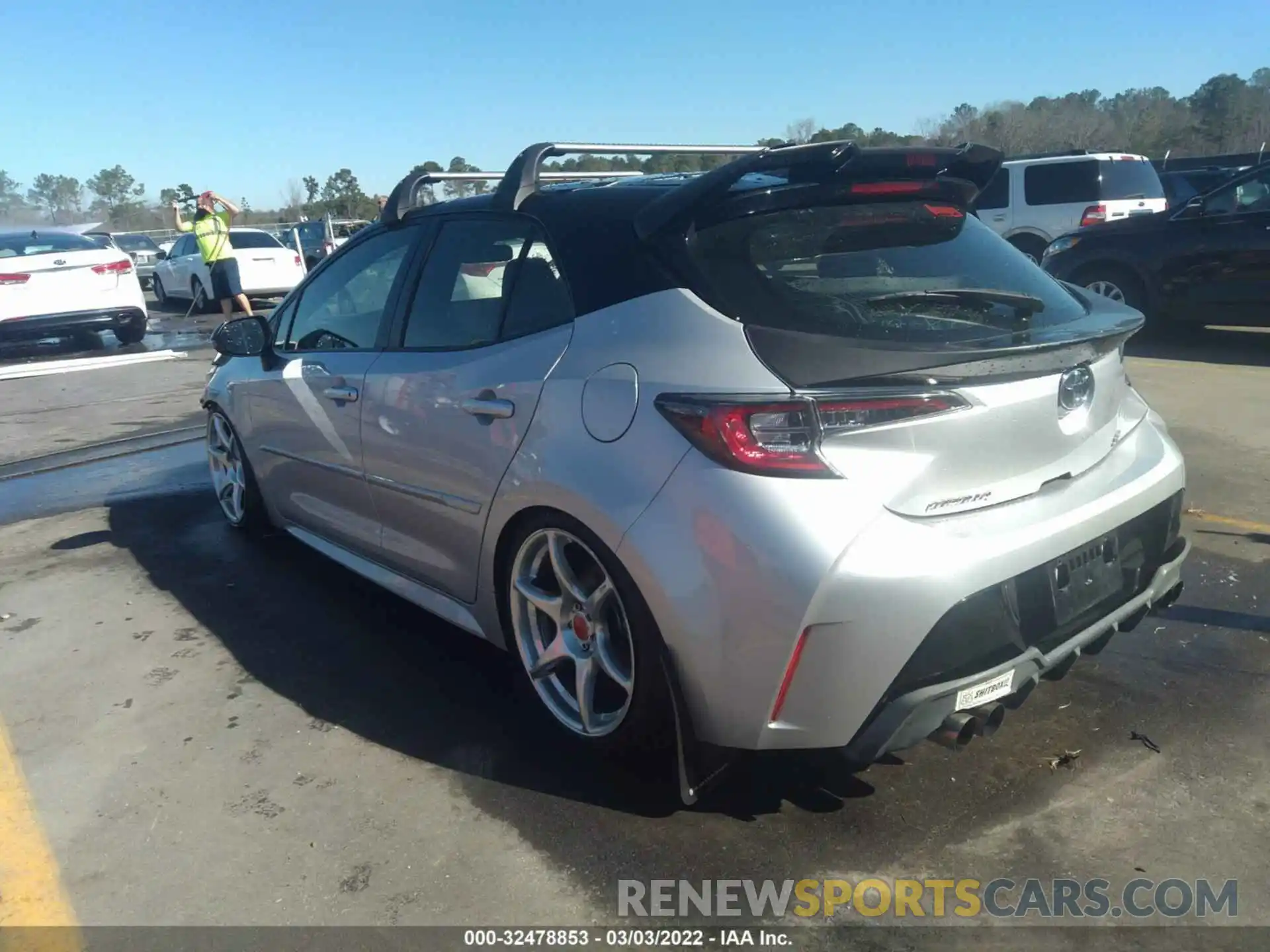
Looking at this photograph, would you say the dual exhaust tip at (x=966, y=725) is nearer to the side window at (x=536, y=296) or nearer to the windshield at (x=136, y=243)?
the side window at (x=536, y=296)

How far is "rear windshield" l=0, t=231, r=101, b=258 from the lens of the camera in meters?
13.1

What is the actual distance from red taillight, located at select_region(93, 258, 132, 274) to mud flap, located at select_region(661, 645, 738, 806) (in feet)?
43.4

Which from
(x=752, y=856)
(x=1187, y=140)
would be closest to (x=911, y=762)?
(x=752, y=856)

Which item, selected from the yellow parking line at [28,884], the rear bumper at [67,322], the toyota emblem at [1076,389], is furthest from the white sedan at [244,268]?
the toyota emblem at [1076,389]

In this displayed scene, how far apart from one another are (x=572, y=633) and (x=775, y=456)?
37.7 inches

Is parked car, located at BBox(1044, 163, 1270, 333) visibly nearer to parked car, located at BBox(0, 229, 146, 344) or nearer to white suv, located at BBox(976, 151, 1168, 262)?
white suv, located at BBox(976, 151, 1168, 262)

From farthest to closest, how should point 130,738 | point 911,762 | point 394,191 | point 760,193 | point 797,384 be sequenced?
point 394,191
point 130,738
point 911,762
point 760,193
point 797,384

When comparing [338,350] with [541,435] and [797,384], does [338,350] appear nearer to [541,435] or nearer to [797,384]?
[541,435]

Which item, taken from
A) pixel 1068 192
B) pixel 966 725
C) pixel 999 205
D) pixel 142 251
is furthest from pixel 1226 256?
pixel 142 251

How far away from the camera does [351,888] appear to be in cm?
262

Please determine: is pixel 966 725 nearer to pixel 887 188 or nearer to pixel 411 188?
pixel 887 188

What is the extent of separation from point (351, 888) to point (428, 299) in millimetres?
2004

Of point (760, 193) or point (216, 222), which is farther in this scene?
point (216, 222)

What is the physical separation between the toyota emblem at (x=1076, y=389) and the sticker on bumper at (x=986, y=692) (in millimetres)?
717
